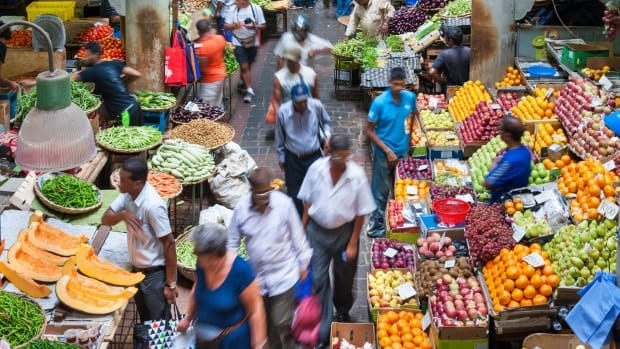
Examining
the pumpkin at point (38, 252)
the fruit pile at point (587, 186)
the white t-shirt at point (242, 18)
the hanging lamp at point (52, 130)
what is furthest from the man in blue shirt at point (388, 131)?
the hanging lamp at point (52, 130)

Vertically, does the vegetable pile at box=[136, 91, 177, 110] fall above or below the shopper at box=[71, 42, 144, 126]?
below

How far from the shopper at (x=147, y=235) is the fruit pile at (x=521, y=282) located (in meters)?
2.64

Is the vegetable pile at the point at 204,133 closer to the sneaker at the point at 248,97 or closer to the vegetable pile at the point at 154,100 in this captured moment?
the vegetable pile at the point at 154,100

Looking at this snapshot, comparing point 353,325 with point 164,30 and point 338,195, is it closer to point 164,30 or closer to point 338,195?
point 338,195

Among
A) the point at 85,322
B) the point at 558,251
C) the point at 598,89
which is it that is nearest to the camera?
the point at 85,322

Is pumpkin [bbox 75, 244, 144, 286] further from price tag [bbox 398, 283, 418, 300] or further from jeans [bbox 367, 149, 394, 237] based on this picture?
jeans [bbox 367, 149, 394, 237]

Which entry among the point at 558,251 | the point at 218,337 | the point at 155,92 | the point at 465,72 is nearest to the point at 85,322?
the point at 218,337

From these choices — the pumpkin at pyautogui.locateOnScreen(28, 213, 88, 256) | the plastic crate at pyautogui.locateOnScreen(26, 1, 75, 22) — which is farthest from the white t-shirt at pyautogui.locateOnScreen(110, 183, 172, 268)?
the plastic crate at pyautogui.locateOnScreen(26, 1, 75, 22)

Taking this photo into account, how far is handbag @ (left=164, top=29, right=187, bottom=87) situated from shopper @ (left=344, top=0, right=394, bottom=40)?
3954mm

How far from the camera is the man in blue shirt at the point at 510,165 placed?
7980 mm

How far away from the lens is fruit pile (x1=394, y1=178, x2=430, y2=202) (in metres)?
9.74

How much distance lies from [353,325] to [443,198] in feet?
7.26

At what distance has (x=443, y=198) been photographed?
912cm

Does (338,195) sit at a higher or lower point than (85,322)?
higher
